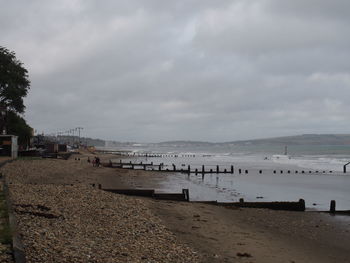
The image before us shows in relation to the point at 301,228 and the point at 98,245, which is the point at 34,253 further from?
the point at 301,228

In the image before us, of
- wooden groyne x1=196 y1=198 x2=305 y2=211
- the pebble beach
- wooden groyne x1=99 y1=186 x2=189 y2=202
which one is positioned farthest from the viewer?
wooden groyne x1=99 y1=186 x2=189 y2=202

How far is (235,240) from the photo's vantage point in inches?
509

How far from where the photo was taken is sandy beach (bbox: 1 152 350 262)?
8.75 meters

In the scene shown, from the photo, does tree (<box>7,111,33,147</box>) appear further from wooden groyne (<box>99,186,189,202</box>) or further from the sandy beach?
the sandy beach

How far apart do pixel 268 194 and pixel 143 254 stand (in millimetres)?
22967

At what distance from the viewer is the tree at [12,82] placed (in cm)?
5580

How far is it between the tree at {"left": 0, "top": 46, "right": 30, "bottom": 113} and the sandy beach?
43.7m

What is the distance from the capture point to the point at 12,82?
56.5m

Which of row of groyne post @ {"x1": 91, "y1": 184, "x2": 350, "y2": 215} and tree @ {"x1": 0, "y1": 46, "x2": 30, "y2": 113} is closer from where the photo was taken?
row of groyne post @ {"x1": 91, "y1": 184, "x2": 350, "y2": 215}

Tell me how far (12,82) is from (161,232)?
51.6m

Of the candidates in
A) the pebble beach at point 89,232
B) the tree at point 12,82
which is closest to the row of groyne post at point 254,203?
the pebble beach at point 89,232

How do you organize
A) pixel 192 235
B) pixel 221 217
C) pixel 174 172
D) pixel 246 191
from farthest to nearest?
1. pixel 174 172
2. pixel 246 191
3. pixel 221 217
4. pixel 192 235

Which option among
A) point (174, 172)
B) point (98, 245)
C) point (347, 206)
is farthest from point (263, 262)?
point (174, 172)

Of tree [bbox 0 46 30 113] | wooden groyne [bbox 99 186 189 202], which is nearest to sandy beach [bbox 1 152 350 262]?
wooden groyne [bbox 99 186 189 202]
